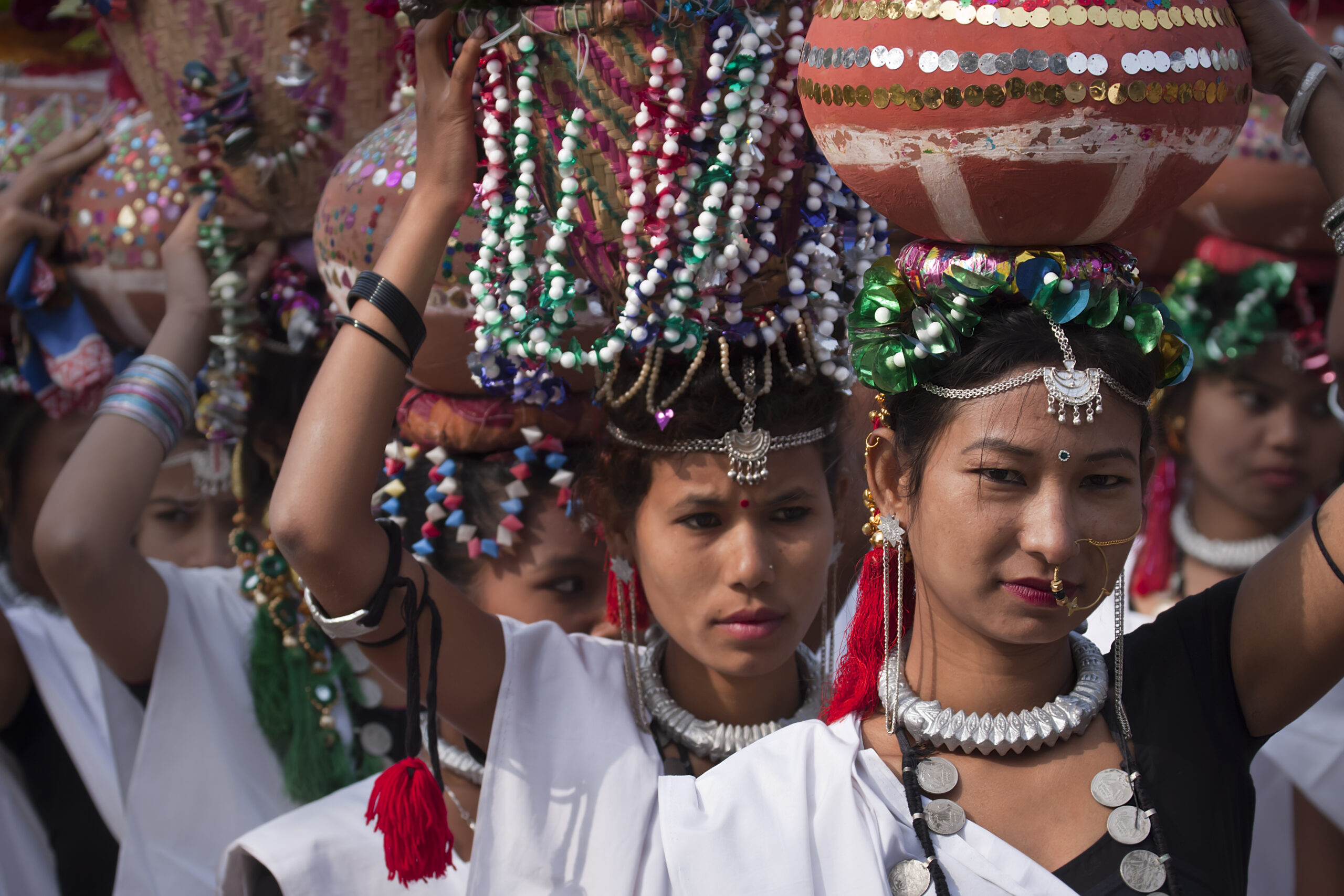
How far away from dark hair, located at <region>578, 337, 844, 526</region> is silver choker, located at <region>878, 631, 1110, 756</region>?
0.61m

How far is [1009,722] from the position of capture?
1678 mm

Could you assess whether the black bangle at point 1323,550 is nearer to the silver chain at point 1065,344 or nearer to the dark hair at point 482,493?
the silver chain at point 1065,344

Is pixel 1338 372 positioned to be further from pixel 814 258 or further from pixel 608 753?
pixel 608 753

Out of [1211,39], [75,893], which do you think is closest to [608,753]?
[1211,39]

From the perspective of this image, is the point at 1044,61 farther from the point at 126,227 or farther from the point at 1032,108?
the point at 126,227

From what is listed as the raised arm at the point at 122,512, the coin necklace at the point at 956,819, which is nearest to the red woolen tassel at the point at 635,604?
the coin necklace at the point at 956,819

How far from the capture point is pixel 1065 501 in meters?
1.55

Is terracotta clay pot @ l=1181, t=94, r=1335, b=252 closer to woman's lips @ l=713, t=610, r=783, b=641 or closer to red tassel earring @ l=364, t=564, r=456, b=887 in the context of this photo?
woman's lips @ l=713, t=610, r=783, b=641

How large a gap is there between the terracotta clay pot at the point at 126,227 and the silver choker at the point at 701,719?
5.69 ft

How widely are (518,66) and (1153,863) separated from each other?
4.77ft

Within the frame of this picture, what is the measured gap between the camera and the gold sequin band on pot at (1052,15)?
1.40 metres

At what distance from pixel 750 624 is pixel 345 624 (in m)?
0.68

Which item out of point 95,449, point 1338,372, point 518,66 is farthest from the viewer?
point 95,449

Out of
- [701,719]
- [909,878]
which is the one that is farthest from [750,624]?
[909,878]
